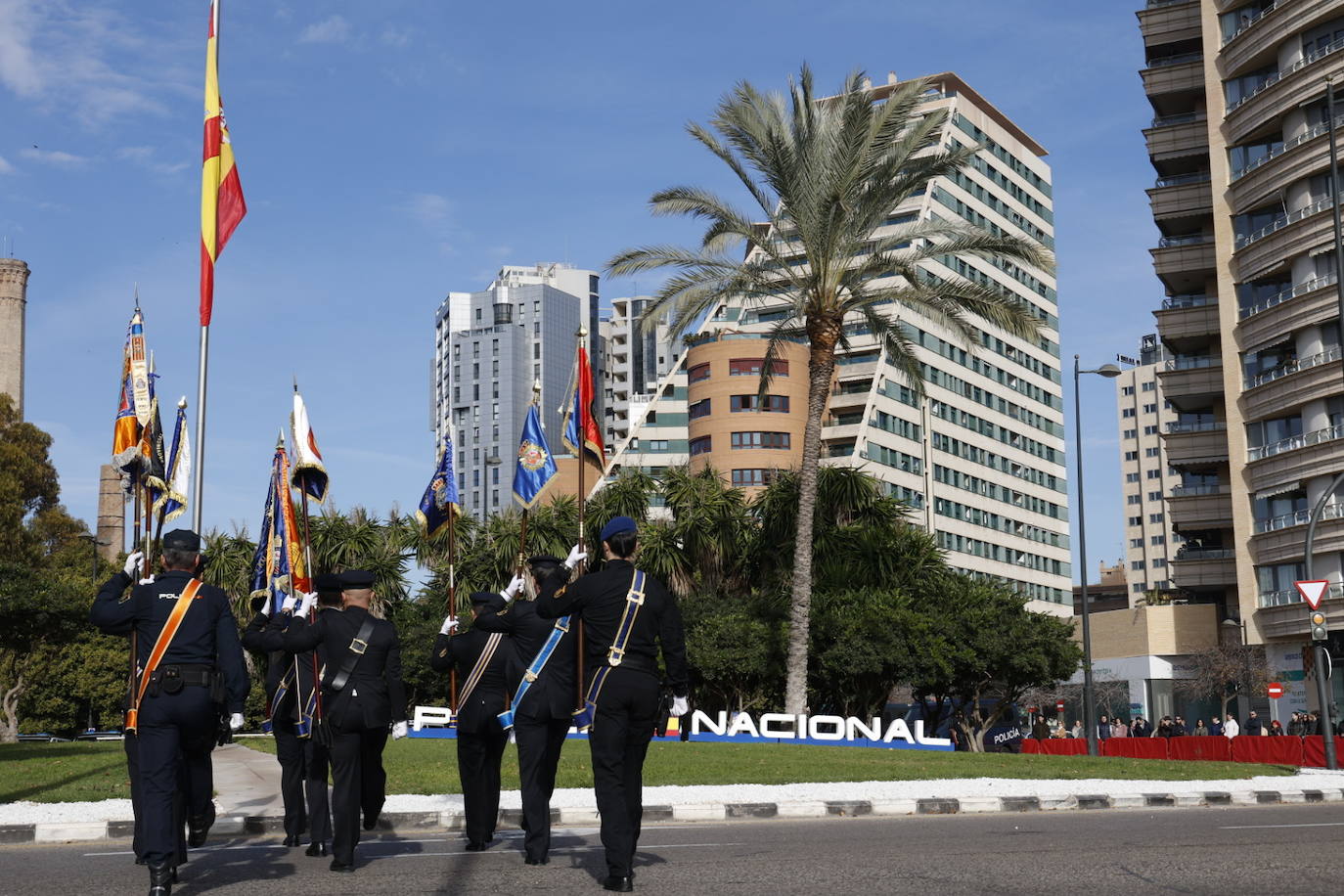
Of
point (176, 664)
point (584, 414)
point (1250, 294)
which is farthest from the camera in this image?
point (1250, 294)

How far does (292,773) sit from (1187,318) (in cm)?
5746

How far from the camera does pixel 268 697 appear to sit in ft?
38.8

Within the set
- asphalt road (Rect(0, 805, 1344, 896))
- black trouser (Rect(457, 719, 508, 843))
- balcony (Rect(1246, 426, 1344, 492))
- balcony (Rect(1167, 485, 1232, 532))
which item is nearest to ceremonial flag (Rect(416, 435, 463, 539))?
asphalt road (Rect(0, 805, 1344, 896))

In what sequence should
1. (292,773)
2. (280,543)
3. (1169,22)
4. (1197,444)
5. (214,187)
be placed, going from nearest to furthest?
(292,773) → (214,187) → (280,543) → (1197,444) → (1169,22)

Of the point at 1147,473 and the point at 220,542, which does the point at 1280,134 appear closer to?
the point at 220,542

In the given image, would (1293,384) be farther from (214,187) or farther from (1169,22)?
(214,187)

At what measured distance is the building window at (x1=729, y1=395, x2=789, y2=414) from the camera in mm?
91938

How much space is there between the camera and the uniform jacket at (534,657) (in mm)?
9820

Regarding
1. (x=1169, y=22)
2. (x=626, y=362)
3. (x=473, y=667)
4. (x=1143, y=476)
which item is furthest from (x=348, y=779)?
(x=1143, y=476)

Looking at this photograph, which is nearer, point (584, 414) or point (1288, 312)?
point (584, 414)

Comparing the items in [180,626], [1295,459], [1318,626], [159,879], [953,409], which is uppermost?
[953,409]

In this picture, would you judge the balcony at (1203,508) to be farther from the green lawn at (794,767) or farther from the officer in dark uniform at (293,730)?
the officer in dark uniform at (293,730)

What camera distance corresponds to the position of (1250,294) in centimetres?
5700

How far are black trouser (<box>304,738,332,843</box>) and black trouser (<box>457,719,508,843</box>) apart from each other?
935mm
